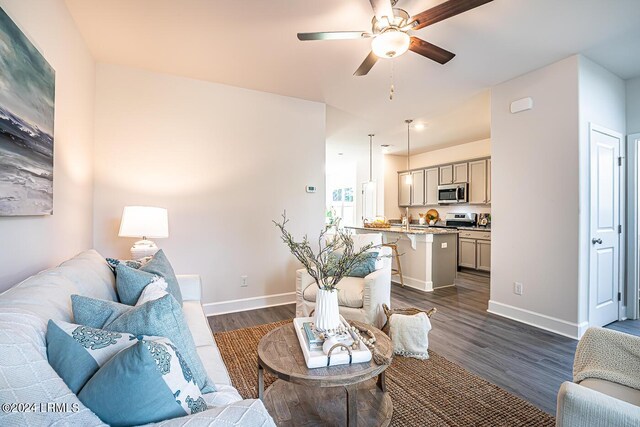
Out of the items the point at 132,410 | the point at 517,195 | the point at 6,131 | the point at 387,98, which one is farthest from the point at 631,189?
the point at 6,131

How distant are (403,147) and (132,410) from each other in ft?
22.5

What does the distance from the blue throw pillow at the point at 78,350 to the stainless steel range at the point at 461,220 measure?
6.47 m

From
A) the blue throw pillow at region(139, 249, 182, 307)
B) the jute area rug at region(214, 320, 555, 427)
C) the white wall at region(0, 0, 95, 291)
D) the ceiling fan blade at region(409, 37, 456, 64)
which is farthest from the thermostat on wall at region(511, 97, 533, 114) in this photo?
the white wall at region(0, 0, 95, 291)

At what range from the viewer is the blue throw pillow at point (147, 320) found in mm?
987

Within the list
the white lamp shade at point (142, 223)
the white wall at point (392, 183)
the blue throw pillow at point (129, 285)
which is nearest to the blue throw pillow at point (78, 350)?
the blue throw pillow at point (129, 285)

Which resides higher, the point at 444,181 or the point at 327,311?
the point at 444,181

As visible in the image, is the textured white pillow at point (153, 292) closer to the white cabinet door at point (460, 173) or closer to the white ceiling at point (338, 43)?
the white ceiling at point (338, 43)

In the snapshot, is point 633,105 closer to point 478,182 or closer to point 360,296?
point 478,182

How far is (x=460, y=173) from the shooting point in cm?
620

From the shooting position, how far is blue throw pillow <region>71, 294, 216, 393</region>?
987mm

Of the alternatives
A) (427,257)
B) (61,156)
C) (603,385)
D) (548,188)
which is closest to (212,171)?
(61,156)

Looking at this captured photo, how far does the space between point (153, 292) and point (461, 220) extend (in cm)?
620

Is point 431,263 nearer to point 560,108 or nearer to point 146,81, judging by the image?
point 560,108

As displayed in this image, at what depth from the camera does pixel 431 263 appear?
4375 mm
